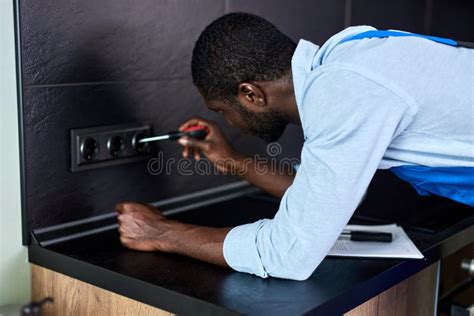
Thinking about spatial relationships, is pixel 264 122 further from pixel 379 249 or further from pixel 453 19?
pixel 453 19

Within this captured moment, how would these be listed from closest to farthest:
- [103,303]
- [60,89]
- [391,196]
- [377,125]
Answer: [377,125], [103,303], [60,89], [391,196]

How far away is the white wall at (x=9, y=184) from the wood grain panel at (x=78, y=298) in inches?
1.2

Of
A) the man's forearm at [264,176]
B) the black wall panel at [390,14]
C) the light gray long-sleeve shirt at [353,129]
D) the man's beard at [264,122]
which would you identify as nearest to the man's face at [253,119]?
the man's beard at [264,122]

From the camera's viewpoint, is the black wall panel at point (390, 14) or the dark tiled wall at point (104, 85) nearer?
the dark tiled wall at point (104, 85)

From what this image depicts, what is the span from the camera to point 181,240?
1.25m

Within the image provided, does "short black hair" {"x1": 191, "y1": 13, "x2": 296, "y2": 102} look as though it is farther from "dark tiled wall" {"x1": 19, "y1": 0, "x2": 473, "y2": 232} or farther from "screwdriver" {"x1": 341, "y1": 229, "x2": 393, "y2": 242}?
"screwdriver" {"x1": 341, "y1": 229, "x2": 393, "y2": 242}

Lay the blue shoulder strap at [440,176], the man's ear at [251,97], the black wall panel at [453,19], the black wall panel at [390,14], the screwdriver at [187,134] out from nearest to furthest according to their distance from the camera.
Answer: the blue shoulder strap at [440,176], the man's ear at [251,97], the screwdriver at [187,134], the black wall panel at [390,14], the black wall panel at [453,19]

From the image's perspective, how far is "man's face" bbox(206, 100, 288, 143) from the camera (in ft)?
4.31

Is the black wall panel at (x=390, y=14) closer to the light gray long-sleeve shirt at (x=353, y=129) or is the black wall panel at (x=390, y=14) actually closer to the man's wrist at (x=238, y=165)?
the man's wrist at (x=238, y=165)

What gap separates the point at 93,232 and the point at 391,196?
2.61 ft

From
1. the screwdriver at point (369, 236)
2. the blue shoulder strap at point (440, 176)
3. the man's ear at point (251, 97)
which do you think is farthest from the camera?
the screwdriver at point (369, 236)

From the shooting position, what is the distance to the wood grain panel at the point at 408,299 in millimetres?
1229

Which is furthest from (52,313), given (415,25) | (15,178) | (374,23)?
(415,25)

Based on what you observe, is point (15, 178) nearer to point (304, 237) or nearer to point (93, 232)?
point (93, 232)
